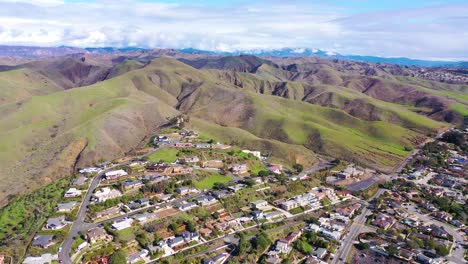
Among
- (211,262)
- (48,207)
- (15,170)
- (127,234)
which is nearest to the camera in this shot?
(211,262)

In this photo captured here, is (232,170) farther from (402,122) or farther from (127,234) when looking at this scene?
(402,122)

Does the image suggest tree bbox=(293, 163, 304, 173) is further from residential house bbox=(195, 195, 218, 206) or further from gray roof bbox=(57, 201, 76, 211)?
gray roof bbox=(57, 201, 76, 211)

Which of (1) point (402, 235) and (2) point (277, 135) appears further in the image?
(2) point (277, 135)

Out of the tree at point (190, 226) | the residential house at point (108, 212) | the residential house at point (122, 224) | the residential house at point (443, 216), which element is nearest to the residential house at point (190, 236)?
the tree at point (190, 226)

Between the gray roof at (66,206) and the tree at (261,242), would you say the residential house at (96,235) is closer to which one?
the gray roof at (66,206)

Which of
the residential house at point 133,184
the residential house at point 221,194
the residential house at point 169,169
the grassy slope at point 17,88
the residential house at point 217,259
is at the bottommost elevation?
the residential house at point 217,259

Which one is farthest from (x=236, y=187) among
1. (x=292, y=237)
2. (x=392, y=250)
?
A: (x=392, y=250)

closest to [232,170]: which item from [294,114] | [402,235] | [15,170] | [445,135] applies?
[402,235]
